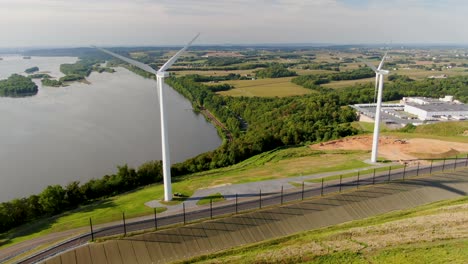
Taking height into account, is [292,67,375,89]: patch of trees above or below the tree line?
above

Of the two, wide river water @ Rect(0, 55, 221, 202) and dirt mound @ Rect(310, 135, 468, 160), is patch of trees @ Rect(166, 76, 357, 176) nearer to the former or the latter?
dirt mound @ Rect(310, 135, 468, 160)

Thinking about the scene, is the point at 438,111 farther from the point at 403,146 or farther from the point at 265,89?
the point at 265,89

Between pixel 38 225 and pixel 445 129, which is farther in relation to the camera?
pixel 445 129

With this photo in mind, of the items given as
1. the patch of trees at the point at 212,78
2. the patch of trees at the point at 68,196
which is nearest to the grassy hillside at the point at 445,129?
the patch of trees at the point at 68,196

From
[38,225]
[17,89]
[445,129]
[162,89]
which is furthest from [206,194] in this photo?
[17,89]

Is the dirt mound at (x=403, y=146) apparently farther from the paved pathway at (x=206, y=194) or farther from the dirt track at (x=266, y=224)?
the dirt track at (x=266, y=224)

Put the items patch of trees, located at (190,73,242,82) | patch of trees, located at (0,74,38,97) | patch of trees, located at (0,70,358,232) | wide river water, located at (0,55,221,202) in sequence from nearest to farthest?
patch of trees, located at (0,70,358,232), wide river water, located at (0,55,221,202), patch of trees, located at (0,74,38,97), patch of trees, located at (190,73,242,82)

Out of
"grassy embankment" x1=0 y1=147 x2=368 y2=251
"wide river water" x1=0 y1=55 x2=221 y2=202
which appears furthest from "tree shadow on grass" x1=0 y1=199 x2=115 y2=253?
"wide river water" x1=0 y1=55 x2=221 y2=202
